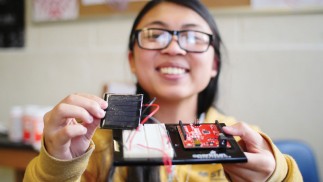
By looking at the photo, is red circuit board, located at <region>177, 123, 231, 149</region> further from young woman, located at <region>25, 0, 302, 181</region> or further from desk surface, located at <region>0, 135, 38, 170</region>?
desk surface, located at <region>0, 135, 38, 170</region>

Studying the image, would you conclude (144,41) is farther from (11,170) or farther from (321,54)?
(11,170)

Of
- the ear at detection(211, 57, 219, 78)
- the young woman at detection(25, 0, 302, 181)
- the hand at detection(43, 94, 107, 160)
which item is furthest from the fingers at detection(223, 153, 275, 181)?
the ear at detection(211, 57, 219, 78)

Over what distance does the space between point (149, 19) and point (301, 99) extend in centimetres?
68

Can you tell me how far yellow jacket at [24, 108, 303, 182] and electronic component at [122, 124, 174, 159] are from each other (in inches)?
3.9

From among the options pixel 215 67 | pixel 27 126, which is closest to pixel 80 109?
pixel 215 67

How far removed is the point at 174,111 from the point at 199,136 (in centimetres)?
35

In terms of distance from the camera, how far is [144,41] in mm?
704

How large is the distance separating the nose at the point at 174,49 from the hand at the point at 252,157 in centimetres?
28

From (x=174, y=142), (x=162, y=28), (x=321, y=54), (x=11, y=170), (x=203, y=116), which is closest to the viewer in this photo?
(x=174, y=142)

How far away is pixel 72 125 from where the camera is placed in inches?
16.3

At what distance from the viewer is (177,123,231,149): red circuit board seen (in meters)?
0.40

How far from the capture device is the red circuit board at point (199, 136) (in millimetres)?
398

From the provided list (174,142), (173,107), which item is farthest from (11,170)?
(174,142)

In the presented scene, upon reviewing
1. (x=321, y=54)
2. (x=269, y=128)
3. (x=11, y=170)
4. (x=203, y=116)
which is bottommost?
(x=11, y=170)
